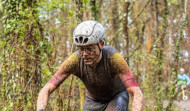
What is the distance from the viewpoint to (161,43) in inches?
405

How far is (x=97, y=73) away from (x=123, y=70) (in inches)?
15.5

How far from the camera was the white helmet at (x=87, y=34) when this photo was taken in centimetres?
345

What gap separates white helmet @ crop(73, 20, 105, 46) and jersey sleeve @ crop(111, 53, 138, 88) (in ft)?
1.20

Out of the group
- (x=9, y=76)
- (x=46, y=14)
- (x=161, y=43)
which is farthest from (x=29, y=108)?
(x=161, y=43)

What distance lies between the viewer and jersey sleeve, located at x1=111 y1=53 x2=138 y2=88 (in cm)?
355

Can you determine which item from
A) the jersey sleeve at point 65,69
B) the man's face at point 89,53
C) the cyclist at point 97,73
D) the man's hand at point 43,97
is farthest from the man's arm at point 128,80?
the man's hand at point 43,97

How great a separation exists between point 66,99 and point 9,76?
1450 millimetres

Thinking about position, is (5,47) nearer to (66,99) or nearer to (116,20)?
(66,99)

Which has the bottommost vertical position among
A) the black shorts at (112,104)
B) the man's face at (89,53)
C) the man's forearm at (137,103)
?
the black shorts at (112,104)

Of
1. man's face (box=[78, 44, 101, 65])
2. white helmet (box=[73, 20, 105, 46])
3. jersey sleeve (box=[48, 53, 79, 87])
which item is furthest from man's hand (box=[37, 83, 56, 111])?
white helmet (box=[73, 20, 105, 46])

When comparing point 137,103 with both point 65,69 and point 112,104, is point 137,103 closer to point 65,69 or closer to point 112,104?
point 112,104

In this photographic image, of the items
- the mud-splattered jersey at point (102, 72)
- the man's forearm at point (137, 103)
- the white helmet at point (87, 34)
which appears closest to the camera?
the man's forearm at point (137, 103)

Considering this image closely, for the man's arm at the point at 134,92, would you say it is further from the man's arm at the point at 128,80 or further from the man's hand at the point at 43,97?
the man's hand at the point at 43,97

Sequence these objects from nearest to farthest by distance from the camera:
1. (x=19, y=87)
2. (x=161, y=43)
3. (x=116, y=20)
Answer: (x=19, y=87) < (x=161, y=43) < (x=116, y=20)
